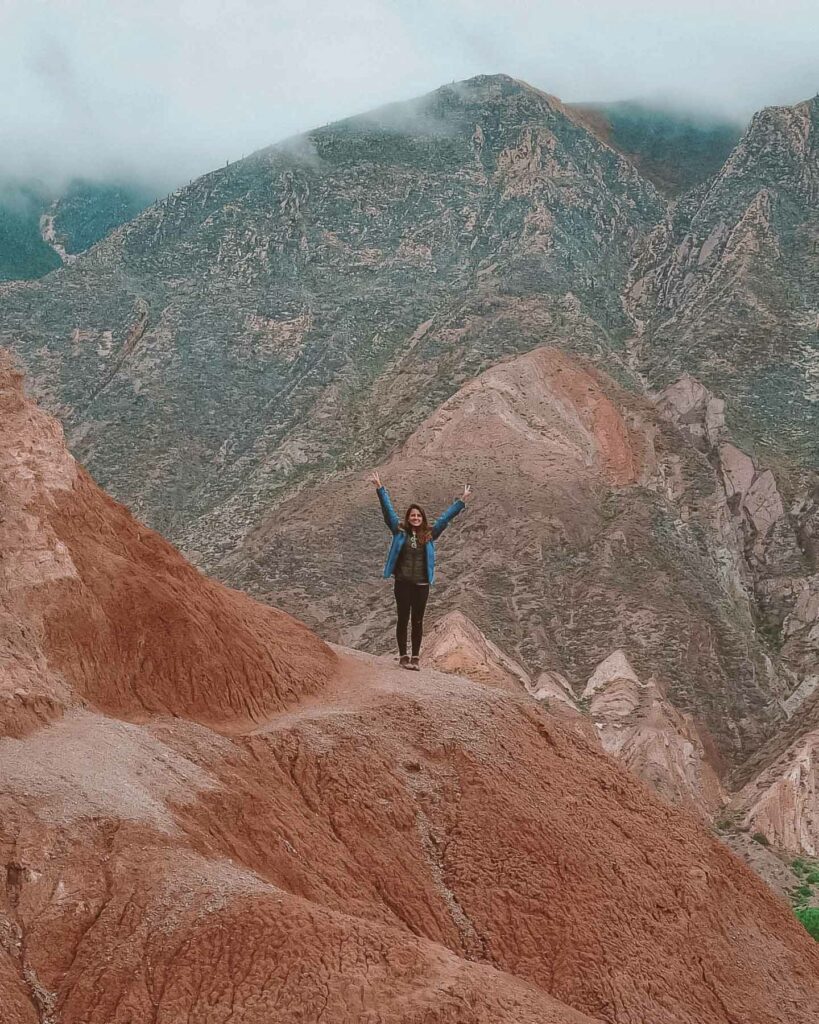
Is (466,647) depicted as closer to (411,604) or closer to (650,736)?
(650,736)

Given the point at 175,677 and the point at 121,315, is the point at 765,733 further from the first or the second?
the point at 121,315

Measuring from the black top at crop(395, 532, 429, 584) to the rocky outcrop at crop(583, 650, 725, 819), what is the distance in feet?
72.2

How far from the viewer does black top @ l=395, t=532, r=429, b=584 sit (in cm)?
1716

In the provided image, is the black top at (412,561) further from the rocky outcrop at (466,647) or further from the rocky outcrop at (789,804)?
the rocky outcrop at (789,804)

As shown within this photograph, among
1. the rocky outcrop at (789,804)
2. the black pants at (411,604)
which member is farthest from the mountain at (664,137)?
the black pants at (411,604)

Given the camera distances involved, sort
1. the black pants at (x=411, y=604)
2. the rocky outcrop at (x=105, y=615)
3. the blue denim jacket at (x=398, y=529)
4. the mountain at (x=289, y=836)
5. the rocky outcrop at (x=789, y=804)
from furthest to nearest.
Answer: the rocky outcrop at (x=789, y=804), the black pants at (x=411, y=604), the blue denim jacket at (x=398, y=529), the rocky outcrop at (x=105, y=615), the mountain at (x=289, y=836)

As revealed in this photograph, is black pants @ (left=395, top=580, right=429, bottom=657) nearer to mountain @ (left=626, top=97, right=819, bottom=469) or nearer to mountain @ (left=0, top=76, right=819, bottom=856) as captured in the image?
mountain @ (left=0, top=76, right=819, bottom=856)

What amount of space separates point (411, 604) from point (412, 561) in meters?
0.65

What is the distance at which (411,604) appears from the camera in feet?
57.7

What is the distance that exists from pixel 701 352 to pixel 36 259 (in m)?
50.3

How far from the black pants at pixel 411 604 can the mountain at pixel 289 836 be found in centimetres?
48

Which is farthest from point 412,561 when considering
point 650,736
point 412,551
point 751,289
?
point 751,289

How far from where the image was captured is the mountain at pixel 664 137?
102812 millimetres

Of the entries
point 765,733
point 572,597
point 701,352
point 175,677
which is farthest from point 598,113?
point 175,677
